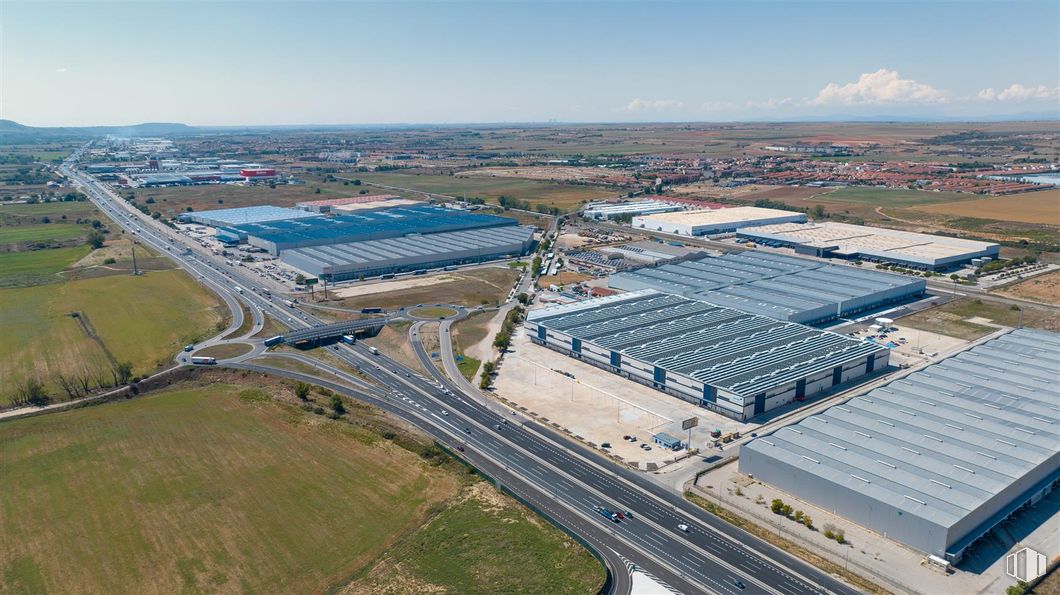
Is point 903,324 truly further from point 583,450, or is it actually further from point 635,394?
point 583,450

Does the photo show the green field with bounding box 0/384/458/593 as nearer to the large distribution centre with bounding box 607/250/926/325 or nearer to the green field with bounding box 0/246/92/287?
the large distribution centre with bounding box 607/250/926/325

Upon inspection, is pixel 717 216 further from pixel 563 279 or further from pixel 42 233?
pixel 42 233

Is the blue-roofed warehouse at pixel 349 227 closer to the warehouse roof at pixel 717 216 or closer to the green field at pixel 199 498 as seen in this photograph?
the warehouse roof at pixel 717 216

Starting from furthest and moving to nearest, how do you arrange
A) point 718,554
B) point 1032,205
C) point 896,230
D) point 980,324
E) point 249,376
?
1. point 1032,205
2. point 896,230
3. point 980,324
4. point 249,376
5. point 718,554

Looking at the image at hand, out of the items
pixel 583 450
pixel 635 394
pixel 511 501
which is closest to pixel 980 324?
pixel 635 394

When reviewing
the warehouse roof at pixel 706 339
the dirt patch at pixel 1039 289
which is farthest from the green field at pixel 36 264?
the dirt patch at pixel 1039 289

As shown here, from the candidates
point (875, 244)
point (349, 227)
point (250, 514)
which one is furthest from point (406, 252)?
point (875, 244)
